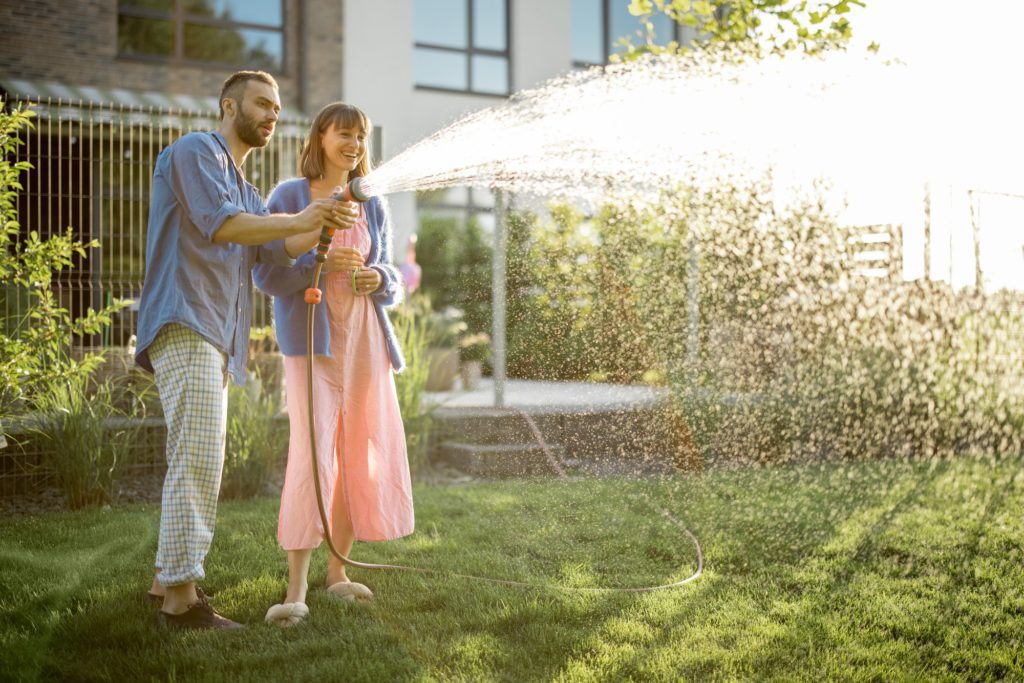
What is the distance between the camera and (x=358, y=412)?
3.55 meters

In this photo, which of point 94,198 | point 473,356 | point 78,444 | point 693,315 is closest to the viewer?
point 78,444

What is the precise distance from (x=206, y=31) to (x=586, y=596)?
38.7 feet

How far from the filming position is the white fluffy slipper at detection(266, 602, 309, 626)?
319 cm

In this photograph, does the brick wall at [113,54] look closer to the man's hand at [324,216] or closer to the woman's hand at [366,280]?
the woman's hand at [366,280]

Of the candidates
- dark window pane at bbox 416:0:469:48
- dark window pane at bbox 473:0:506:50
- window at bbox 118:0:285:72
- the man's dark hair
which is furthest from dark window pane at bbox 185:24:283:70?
the man's dark hair

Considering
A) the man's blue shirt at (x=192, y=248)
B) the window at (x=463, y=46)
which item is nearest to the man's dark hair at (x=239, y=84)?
the man's blue shirt at (x=192, y=248)

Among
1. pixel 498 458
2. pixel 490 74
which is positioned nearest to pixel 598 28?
pixel 490 74

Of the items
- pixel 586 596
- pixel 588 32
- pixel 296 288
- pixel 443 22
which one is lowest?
pixel 586 596

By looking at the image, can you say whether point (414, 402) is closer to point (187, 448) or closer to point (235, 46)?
point (187, 448)

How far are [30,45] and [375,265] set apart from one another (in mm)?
10233

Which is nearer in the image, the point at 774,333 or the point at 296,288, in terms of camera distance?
the point at 296,288

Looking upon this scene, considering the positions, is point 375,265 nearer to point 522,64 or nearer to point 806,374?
point 806,374

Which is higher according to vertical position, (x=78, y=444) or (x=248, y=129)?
(x=248, y=129)

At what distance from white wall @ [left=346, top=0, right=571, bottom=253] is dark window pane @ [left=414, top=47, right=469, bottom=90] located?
0.93 feet
